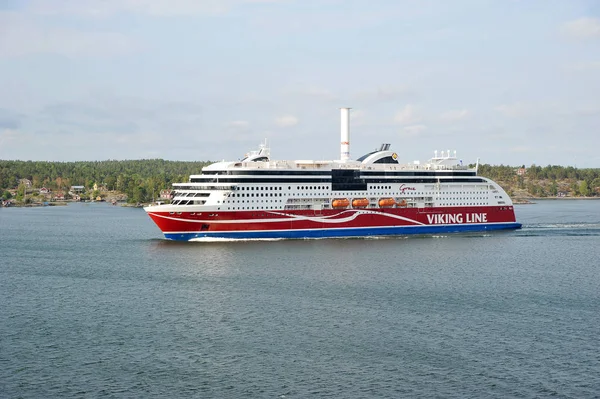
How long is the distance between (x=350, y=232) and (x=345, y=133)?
12.6 meters

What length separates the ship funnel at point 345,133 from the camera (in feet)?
210

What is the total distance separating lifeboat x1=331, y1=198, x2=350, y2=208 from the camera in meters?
56.1

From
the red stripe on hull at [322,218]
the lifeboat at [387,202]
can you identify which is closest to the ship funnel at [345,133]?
the lifeboat at [387,202]

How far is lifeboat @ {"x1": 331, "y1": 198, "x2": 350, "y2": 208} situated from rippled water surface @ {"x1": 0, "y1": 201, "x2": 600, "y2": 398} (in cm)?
735

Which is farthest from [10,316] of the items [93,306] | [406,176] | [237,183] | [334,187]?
[406,176]

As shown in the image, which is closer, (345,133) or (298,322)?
(298,322)

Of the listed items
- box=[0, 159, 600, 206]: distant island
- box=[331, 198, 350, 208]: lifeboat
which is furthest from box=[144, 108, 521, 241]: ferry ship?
box=[0, 159, 600, 206]: distant island

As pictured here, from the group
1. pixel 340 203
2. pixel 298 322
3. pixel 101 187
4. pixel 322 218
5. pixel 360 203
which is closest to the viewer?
pixel 298 322

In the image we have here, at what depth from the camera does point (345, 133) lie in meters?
65.1

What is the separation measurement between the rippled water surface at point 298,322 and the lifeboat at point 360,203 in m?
8.43

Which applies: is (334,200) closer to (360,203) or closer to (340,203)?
(340,203)

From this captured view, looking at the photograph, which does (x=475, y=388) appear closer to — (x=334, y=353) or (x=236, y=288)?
(x=334, y=353)

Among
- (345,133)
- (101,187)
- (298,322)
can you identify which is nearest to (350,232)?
(345,133)

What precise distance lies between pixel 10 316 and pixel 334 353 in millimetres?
15205
